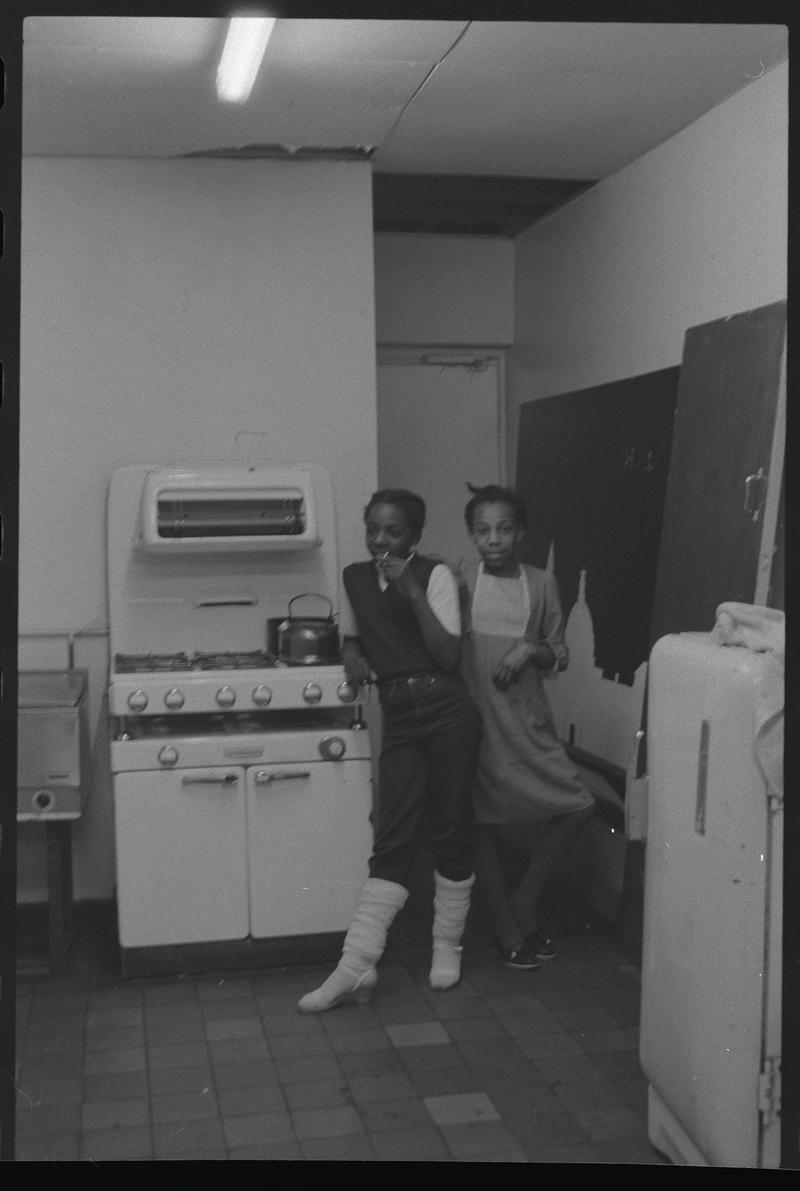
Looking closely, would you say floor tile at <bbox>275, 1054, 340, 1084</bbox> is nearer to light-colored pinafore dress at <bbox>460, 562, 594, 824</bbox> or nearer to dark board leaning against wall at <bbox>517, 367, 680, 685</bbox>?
light-colored pinafore dress at <bbox>460, 562, 594, 824</bbox>

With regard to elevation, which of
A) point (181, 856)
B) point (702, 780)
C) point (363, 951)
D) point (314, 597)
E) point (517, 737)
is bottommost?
point (363, 951)

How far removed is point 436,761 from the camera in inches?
148

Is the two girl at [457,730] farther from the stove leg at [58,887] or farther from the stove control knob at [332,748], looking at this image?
the stove leg at [58,887]

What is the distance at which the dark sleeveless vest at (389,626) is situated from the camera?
3.74 metres

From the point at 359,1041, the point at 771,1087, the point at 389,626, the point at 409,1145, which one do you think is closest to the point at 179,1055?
the point at 359,1041

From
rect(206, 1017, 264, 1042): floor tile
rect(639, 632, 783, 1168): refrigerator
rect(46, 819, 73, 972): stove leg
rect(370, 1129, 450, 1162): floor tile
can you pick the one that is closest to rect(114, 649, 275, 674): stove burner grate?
rect(46, 819, 73, 972): stove leg

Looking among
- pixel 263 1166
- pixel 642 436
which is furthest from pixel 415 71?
pixel 263 1166

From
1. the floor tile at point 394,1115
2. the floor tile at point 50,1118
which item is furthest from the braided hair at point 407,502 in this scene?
the floor tile at point 50,1118

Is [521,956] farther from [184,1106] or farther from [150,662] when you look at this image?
[150,662]

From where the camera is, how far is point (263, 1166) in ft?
7.46

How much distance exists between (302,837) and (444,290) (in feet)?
6.23

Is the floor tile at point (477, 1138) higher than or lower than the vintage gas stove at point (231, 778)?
lower

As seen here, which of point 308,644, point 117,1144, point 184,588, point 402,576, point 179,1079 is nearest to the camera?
point 117,1144

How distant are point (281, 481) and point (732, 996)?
7.87 ft
